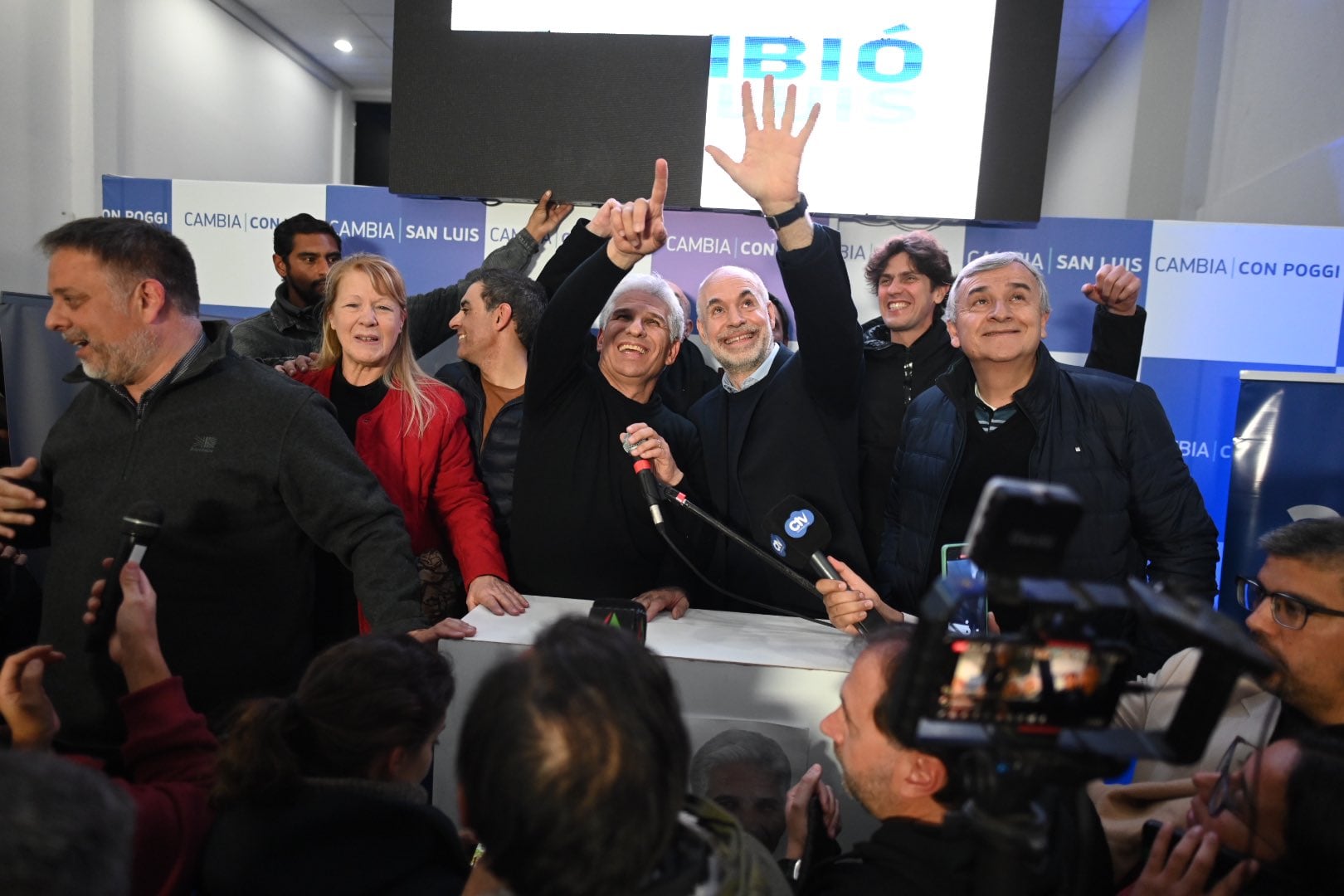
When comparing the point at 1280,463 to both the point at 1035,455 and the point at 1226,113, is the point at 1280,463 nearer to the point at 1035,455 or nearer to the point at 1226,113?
the point at 1035,455

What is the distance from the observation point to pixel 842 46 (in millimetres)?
3562

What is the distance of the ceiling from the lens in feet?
19.6

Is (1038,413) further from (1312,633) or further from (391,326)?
(391,326)

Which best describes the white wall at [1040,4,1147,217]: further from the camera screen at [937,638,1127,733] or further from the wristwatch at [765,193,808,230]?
the camera screen at [937,638,1127,733]

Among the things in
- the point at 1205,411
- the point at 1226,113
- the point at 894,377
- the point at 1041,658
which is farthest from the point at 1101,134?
the point at 1041,658

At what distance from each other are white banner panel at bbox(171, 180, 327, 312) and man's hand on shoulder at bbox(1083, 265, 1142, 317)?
10.3 feet

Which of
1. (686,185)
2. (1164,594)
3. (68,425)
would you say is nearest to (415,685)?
(1164,594)

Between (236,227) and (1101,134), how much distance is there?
5993 millimetres

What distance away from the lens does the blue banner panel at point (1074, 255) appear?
3.67 meters

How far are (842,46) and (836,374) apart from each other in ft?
6.18

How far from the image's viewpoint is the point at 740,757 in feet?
4.80

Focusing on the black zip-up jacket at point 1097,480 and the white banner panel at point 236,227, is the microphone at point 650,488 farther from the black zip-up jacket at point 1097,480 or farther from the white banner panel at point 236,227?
the white banner panel at point 236,227

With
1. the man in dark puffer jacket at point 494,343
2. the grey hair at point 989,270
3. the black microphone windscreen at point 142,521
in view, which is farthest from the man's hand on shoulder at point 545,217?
the black microphone windscreen at point 142,521

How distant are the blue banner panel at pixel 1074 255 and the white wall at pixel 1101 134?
1.54 meters
